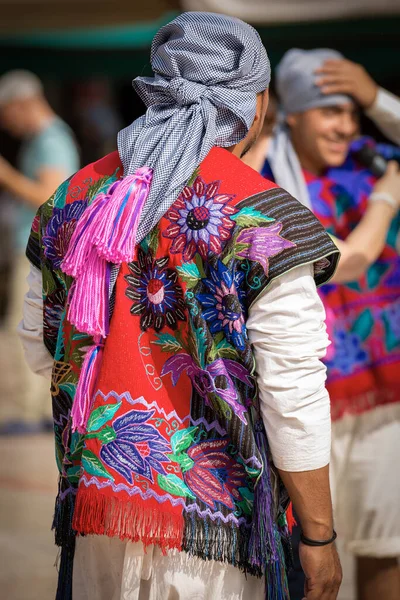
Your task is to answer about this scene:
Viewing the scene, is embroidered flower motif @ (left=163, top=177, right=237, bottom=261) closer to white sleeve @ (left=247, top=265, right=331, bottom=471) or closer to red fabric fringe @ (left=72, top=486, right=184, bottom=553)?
white sleeve @ (left=247, top=265, right=331, bottom=471)

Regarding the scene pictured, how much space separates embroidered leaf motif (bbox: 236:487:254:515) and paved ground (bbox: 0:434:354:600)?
1.81m

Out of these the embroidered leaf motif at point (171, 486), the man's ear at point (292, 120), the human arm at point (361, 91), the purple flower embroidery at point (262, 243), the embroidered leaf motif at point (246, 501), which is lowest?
the embroidered leaf motif at point (246, 501)

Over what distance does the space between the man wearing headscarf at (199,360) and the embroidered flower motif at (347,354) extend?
1228 millimetres

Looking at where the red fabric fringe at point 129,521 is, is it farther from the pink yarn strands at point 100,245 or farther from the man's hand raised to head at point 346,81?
the man's hand raised to head at point 346,81

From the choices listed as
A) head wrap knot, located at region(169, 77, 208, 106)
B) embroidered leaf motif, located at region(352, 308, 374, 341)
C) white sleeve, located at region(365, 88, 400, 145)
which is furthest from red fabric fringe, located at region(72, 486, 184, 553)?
white sleeve, located at region(365, 88, 400, 145)

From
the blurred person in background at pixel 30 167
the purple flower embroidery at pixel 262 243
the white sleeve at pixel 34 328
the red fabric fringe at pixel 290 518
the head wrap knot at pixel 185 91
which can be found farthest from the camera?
the blurred person in background at pixel 30 167

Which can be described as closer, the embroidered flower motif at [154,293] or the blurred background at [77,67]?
the embroidered flower motif at [154,293]

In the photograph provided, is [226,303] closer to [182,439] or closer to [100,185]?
[182,439]

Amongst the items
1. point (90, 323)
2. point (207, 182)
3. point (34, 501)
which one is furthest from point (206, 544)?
point (34, 501)

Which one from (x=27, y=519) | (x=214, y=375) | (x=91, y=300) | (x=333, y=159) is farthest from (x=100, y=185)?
(x=27, y=519)

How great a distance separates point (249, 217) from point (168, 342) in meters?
0.34

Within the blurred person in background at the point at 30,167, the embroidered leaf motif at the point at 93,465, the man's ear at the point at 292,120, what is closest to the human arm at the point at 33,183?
the blurred person in background at the point at 30,167

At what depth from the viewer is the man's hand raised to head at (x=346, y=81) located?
127 inches

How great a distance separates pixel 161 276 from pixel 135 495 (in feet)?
1.62
